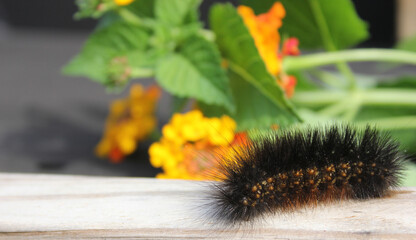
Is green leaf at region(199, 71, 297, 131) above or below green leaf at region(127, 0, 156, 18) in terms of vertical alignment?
below

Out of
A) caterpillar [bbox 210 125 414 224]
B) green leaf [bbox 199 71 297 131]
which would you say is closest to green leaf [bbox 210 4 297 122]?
green leaf [bbox 199 71 297 131]

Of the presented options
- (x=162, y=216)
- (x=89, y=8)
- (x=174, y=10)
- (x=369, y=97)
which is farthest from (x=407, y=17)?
(x=162, y=216)

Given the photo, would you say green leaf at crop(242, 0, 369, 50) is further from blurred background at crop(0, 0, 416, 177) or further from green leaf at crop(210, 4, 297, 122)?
blurred background at crop(0, 0, 416, 177)

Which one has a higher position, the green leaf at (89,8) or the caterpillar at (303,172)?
the green leaf at (89,8)

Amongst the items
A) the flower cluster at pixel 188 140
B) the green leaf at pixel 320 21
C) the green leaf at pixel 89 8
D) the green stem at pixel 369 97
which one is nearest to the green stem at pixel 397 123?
the green stem at pixel 369 97

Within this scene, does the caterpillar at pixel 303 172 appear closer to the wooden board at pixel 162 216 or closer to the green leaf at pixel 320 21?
the wooden board at pixel 162 216
